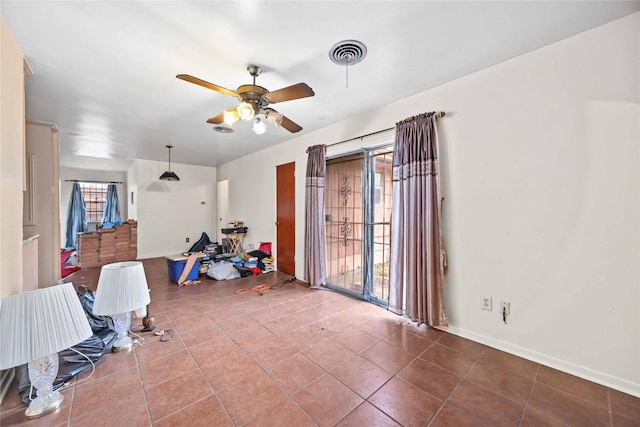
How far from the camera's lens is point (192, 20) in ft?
5.65

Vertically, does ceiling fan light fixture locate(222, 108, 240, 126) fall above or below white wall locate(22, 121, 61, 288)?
above

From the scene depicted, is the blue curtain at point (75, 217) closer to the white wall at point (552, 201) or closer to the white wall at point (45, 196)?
the white wall at point (45, 196)

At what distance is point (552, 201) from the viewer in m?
2.00

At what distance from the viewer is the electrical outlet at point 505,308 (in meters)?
2.22

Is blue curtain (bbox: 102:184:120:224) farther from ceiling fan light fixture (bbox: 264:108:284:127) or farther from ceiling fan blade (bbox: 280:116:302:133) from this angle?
ceiling fan light fixture (bbox: 264:108:284:127)

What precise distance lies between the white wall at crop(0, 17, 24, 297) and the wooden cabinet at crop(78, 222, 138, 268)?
4.45 meters

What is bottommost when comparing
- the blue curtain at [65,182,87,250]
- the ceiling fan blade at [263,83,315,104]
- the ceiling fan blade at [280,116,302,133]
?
the blue curtain at [65,182,87,250]

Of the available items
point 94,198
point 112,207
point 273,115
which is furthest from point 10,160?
point 94,198

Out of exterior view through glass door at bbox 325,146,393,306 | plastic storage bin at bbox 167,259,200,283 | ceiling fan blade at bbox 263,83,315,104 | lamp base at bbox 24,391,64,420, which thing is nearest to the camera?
lamp base at bbox 24,391,64,420

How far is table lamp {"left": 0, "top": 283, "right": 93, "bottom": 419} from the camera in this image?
127 cm

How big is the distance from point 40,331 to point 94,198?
9496mm

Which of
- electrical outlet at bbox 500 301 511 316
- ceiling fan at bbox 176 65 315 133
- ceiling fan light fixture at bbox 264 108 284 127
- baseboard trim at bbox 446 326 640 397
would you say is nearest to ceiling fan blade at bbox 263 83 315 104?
ceiling fan at bbox 176 65 315 133

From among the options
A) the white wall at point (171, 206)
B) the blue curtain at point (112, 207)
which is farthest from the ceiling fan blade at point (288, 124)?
the blue curtain at point (112, 207)

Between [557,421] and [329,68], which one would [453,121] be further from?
[557,421]
